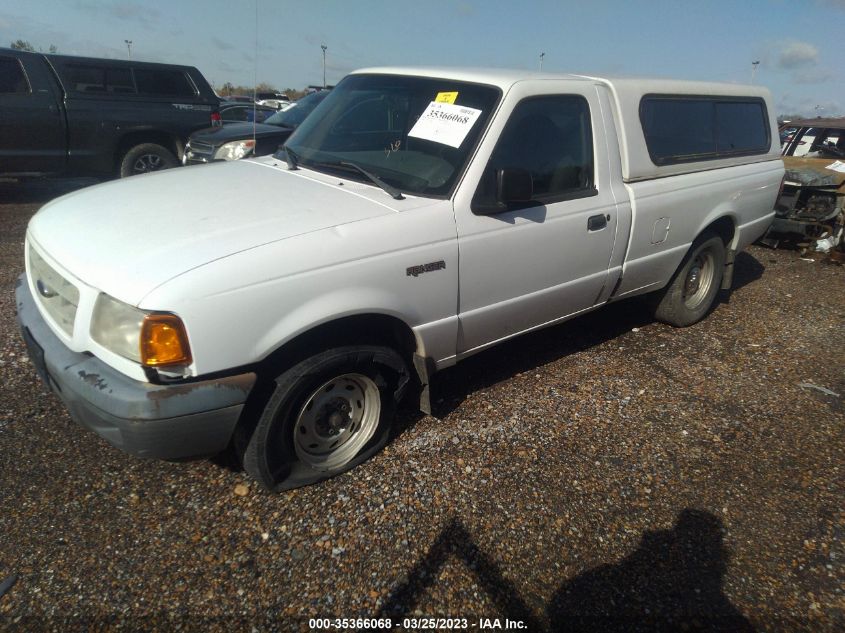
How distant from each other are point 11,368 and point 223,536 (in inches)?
84.5

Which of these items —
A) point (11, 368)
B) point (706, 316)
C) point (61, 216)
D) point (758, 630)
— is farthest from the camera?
point (706, 316)

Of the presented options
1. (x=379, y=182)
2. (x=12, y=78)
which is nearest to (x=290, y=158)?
(x=379, y=182)

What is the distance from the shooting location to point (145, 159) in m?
8.85

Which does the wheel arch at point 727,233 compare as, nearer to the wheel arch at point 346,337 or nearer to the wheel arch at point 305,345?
the wheel arch at point 346,337

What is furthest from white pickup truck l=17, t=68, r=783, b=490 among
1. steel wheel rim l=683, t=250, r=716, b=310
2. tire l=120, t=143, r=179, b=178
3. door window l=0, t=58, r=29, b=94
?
door window l=0, t=58, r=29, b=94

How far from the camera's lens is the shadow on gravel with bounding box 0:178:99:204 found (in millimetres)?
8828

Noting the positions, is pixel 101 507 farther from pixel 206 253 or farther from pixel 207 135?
pixel 207 135

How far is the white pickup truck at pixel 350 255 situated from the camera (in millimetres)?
2279

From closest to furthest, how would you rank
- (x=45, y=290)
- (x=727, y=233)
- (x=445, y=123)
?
(x=45, y=290) < (x=445, y=123) < (x=727, y=233)

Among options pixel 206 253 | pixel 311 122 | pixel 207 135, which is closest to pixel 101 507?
pixel 206 253

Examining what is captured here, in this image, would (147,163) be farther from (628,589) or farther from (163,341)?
A: (628,589)

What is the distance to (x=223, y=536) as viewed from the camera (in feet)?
8.37

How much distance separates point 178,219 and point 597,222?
2351 millimetres

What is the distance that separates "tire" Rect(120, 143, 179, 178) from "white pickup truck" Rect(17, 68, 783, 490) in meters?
5.95
